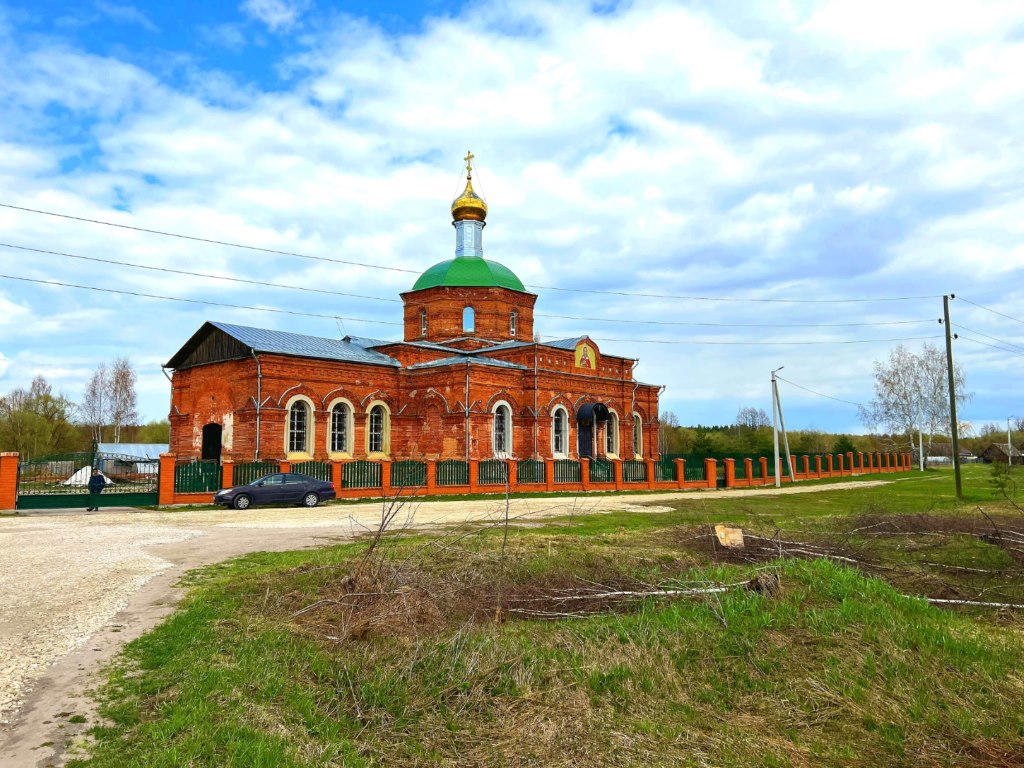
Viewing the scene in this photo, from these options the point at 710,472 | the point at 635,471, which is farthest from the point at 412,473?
the point at 710,472

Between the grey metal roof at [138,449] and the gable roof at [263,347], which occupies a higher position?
the gable roof at [263,347]

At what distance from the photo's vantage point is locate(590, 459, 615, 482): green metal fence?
2698cm

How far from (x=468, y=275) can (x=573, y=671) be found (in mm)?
28021

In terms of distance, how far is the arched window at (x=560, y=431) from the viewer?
29.8m

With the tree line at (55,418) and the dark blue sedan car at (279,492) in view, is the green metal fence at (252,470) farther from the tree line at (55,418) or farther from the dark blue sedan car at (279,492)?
the tree line at (55,418)

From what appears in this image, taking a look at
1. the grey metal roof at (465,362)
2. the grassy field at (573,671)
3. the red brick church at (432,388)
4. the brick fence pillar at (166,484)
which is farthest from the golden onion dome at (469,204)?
the grassy field at (573,671)

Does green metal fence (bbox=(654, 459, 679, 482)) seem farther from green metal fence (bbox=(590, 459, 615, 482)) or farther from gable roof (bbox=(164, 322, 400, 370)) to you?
gable roof (bbox=(164, 322, 400, 370))

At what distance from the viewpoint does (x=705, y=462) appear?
99.8 feet

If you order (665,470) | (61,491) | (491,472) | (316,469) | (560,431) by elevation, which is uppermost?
(560,431)

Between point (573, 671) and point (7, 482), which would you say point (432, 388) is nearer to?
point (7, 482)

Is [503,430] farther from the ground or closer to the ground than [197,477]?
farther from the ground

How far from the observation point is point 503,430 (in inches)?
1116

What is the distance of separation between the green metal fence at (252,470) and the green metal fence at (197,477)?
61 cm

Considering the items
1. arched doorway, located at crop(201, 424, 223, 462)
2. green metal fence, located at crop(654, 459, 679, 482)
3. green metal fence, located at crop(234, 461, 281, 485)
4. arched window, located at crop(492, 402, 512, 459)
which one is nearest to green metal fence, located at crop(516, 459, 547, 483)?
arched window, located at crop(492, 402, 512, 459)
